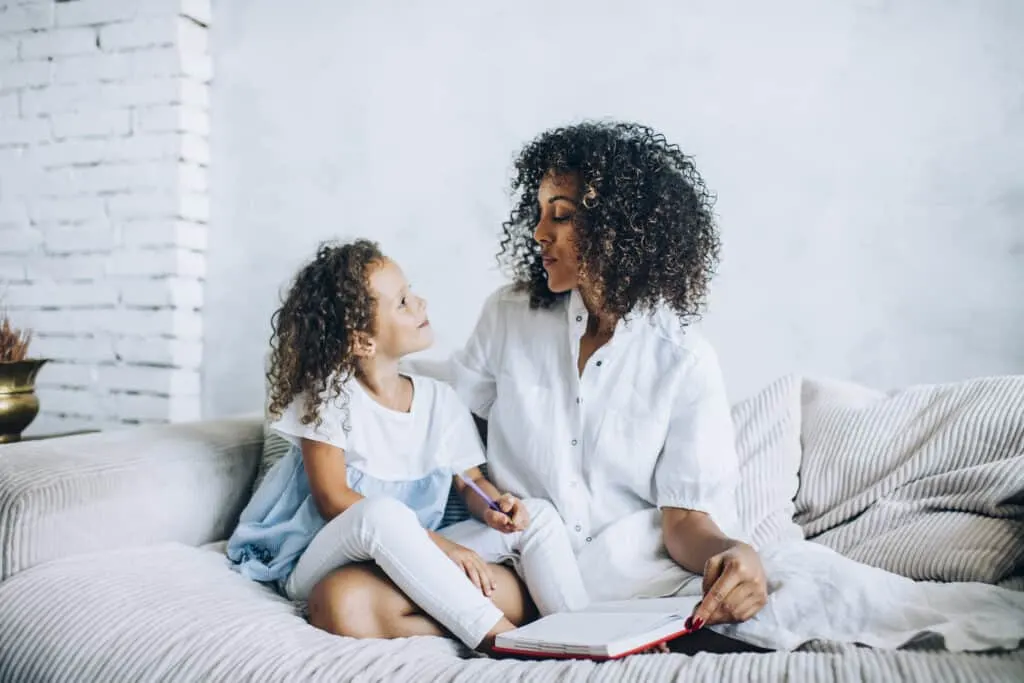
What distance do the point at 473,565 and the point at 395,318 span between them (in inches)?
17.6

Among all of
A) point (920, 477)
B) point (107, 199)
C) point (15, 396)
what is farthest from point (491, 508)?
point (107, 199)

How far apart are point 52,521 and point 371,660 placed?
58cm

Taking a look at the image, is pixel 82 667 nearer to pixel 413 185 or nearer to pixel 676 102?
pixel 413 185

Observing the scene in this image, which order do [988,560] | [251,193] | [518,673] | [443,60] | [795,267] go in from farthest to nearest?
[251,193], [443,60], [795,267], [988,560], [518,673]

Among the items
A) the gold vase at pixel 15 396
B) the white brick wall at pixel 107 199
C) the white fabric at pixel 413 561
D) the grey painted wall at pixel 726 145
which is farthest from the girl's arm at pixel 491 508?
the white brick wall at pixel 107 199

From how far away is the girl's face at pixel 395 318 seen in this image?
1548mm

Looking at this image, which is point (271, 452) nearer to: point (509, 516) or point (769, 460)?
point (509, 516)

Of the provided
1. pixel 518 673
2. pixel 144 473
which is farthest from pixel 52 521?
pixel 518 673

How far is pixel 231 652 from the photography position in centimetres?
112

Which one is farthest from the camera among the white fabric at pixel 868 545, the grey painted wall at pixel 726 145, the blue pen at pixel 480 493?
the grey painted wall at pixel 726 145

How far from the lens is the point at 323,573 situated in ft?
4.31

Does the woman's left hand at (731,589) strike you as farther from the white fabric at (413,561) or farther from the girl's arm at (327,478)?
the girl's arm at (327,478)

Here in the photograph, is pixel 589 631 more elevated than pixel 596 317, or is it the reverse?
pixel 596 317

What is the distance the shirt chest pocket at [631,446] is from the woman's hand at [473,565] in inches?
9.9
